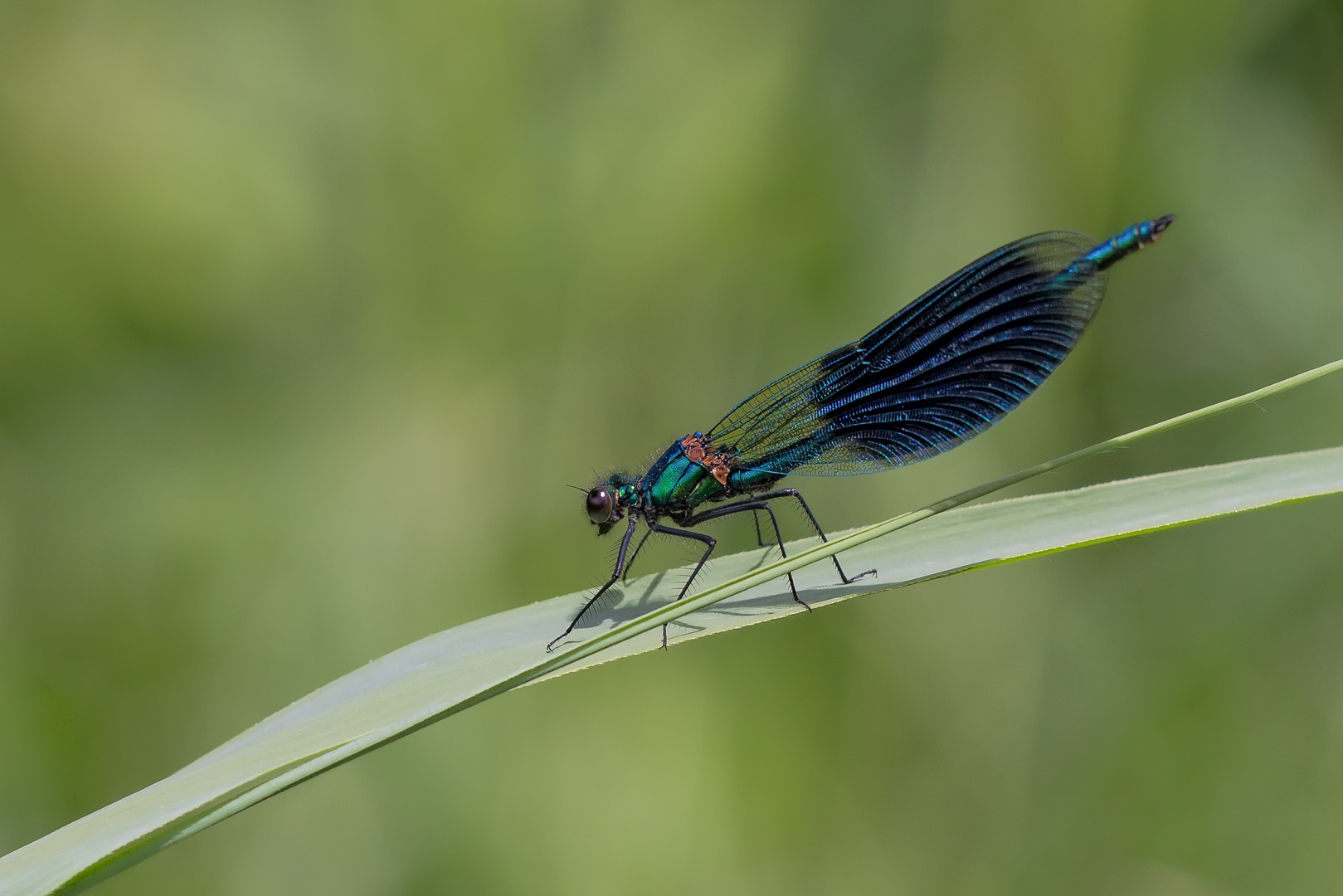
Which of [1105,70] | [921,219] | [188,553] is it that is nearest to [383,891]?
[188,553]

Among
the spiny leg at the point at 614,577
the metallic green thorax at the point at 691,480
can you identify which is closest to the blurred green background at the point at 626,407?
the metallic green thorax at the point at 691,480

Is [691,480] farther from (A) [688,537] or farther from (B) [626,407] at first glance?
(B) [626,407]

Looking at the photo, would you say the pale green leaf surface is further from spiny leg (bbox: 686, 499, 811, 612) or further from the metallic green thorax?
the metallic green thorax

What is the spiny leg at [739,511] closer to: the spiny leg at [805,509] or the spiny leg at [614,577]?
the spiny leg at [805,509]

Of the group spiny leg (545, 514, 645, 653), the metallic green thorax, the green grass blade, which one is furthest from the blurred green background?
the green grass blade

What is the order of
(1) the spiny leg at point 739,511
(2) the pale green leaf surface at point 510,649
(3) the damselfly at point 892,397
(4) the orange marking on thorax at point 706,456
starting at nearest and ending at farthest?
(2) the pale green leaf surface at point 510,649 < (3) the damselfly at point 892,397 < (1) the spiny leg at point 739,511 < (4) the orange marking on thorax at point 706,456

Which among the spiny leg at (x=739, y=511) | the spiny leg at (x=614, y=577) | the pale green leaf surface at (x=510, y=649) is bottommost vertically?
the pale green leaf surface at (x=510, y=649)
